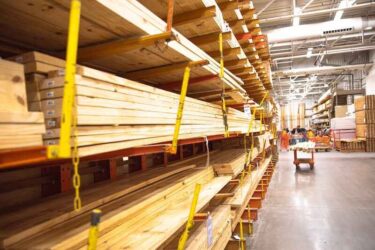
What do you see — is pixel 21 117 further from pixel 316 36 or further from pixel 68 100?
pixel 316 36

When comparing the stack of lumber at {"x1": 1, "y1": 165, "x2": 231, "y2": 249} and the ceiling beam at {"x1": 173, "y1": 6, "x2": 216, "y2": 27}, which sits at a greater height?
the ceiling beam at {"x1": 173, "y1": 6, "x2": 216, "y2": 27}

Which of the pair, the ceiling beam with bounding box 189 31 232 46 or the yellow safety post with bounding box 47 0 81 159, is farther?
the ceiling beam with bounding box 189 31 232 46

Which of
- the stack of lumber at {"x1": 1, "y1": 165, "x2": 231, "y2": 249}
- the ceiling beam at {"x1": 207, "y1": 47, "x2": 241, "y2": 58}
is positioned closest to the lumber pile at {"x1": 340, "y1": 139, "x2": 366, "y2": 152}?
the ceiling beam at {"x1": 207, "y1": 47, "x2": 241, "y2": 58}

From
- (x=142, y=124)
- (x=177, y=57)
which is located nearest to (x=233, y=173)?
(x=177, y=57)

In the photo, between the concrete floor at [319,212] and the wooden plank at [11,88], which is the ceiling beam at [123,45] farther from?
the concrete floor at [319,212]

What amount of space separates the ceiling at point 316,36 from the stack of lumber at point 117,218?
900 centimetres

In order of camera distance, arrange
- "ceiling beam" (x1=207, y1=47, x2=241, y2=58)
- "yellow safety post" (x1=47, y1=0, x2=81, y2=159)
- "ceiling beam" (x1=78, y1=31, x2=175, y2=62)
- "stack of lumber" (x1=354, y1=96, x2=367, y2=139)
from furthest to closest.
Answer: "stack of lumber" (x1=354, y1=96, x2=367, y2=139)
"ceiling beam" (x1=207, y1=47, x2=241, y2=58)
"ceiling beam" (x1=78, y1=31, x2=175, y2=62)
"yellow safety post" (x1=47, y1=0, x2=81, y2=159)

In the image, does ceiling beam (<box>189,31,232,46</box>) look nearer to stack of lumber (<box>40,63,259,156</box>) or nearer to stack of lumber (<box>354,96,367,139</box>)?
stack of lumber (<box>40,63,259,156</box>)

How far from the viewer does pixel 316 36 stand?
39.3 ft

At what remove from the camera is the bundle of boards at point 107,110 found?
54.2 inches

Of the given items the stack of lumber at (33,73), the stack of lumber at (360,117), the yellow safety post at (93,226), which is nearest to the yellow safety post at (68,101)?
the yellow safety post at (93,226)

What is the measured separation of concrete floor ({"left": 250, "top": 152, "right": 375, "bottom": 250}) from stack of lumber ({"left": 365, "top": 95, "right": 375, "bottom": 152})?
6746 mm

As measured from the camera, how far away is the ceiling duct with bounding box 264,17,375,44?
448 inches

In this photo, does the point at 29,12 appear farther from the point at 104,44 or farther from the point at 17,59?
the point at 104,44
